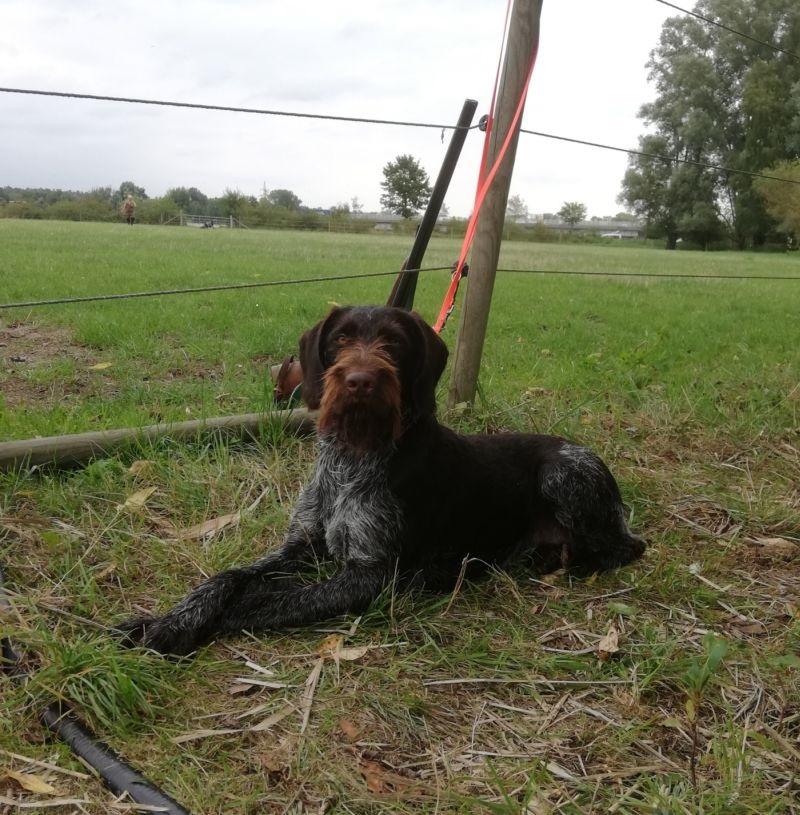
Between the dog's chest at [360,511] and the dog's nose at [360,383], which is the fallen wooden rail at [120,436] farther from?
the dog's nose at [360,383]

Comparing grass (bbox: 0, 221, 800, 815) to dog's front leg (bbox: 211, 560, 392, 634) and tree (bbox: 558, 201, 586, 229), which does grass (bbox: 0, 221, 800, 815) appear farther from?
tree (bbox: 558, 201, 586, 229)

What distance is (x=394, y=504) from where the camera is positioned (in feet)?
10.8

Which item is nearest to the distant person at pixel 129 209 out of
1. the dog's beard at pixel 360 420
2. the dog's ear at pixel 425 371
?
the dog's ear at pixel 425 371

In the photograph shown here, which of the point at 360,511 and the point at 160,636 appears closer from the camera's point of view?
the point at 160,636

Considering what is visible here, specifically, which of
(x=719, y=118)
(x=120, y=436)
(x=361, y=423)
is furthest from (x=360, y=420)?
(x=719, y=118)

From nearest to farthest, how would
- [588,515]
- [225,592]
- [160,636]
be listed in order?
[160,636] → [225,592] → [588,515]

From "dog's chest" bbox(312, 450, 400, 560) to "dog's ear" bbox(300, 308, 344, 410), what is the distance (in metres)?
0.34

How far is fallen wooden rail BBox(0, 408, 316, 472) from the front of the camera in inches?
157

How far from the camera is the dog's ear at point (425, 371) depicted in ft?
10.6

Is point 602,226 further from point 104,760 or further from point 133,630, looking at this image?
point 104,760

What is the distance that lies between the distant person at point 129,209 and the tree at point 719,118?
27.7 meters

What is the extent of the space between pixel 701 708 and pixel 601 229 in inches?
2876

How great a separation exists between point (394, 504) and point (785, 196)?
39168mm

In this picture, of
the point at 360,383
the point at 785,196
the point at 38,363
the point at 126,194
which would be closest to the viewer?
the point at 360,383
